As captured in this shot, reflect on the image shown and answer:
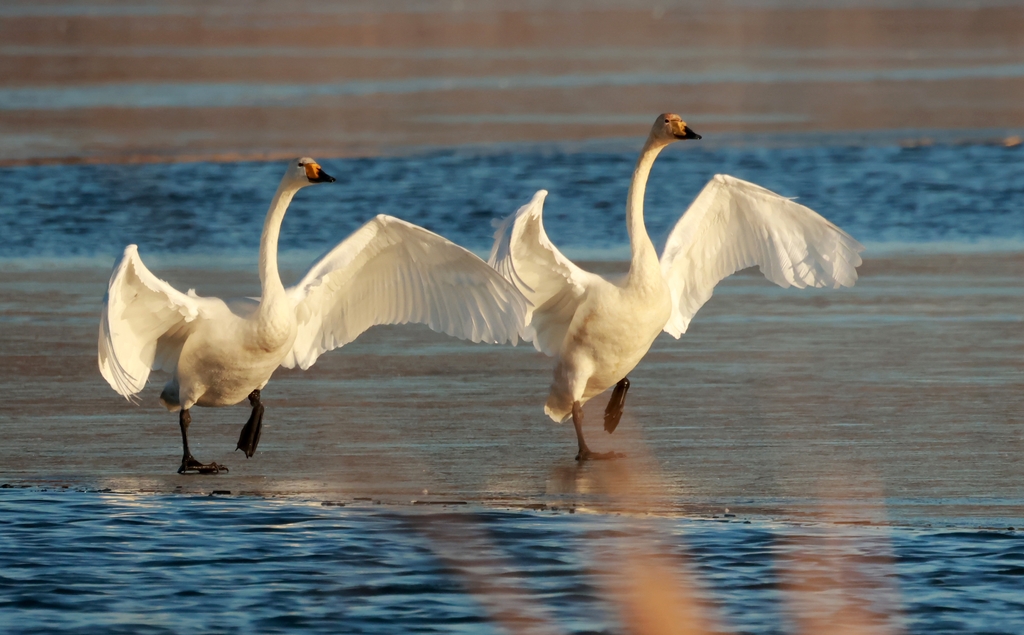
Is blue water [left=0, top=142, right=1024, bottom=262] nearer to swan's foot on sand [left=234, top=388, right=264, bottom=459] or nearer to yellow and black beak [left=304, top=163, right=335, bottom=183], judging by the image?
yellow and black beak [left=304, top=163, right=335, bottom=183]

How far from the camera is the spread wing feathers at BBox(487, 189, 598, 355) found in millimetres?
8523

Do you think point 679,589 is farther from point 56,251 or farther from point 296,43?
point 296,43

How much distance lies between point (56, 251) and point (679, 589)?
9712 mm

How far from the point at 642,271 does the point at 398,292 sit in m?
1.31

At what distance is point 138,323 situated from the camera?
28.7ft

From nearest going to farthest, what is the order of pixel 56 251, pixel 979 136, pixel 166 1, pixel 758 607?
pixel 758 607 < pixel 56 251 < pixel 979 136 < pixel 166 1

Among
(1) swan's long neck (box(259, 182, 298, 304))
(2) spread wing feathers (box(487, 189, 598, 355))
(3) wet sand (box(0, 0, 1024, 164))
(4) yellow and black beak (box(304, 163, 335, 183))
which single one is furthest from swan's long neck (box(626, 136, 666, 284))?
(3) wet sand (box(0, 0, 1024, 164))

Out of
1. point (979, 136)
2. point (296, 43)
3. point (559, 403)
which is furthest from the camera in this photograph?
point (296, 43)

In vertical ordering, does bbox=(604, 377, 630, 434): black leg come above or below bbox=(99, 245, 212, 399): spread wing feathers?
below

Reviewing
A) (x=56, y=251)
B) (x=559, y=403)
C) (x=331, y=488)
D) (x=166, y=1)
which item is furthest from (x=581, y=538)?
(x=166, y=1)

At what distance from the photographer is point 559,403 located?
30.4ft

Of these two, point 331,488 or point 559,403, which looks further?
point 559,403

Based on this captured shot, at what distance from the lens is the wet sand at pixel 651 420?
7852 mm

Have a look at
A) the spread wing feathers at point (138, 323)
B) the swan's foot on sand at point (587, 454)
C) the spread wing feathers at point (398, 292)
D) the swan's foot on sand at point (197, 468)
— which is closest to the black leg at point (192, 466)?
the swan's foot on sand at point (197, 468)
